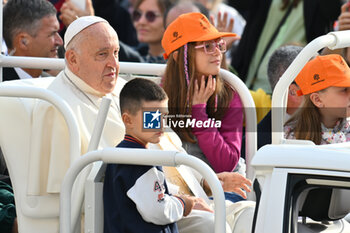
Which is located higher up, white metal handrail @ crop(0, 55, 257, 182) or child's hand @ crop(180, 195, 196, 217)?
white metal handrail @ crop(0, 55, 257, 182)

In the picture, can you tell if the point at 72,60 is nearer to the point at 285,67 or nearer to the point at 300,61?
the point at 300,61

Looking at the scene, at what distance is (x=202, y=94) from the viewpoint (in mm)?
5359

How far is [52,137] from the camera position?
479 centimetres

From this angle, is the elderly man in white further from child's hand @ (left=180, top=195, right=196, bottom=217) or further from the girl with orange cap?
child's hand @ (left=180, top=195, right=196, bottom=217)

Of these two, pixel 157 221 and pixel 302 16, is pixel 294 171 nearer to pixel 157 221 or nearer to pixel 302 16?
pixel 157 221

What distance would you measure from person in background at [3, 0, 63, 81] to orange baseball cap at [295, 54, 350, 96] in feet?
6.44

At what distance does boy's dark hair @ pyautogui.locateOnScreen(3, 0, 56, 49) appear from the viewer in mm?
6630

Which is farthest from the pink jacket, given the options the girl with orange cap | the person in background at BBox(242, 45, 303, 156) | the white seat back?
the person in background at BBox(242, 45, 303, 156)

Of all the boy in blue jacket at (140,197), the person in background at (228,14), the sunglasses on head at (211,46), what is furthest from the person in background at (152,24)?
the boy in blue jacket at (140,197)

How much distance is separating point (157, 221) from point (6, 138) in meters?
1.04

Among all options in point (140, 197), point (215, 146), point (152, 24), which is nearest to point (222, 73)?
point (215, 146)

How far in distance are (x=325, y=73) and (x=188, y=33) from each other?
0.80 metres

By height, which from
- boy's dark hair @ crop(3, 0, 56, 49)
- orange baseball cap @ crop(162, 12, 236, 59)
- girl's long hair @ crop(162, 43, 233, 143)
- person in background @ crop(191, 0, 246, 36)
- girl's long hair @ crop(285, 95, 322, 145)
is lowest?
person in background @ crop(191, 0, 246, 36)

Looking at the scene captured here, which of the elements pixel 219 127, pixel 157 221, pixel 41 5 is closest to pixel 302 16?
pixel 41 5
